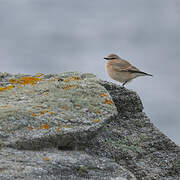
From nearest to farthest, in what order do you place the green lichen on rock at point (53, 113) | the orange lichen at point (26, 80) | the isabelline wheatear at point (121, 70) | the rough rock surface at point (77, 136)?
the rough rock surface at point (77, 136) → the green lichen on rock at point (53, 113) → the orange lichen at point (26, 80) → the isabelline wheatear at point (121, 70)

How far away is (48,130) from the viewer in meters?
7.35

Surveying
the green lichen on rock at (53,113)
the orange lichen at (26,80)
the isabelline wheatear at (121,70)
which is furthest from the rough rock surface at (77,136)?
the isabelline wheatear at (121,70)

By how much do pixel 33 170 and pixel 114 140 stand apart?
2554mm

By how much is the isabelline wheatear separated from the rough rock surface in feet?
16.3

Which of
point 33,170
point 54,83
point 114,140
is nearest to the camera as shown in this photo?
Answer: point 33,170

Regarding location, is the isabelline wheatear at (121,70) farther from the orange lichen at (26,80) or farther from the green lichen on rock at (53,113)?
the green lichen on rock at (53,113)

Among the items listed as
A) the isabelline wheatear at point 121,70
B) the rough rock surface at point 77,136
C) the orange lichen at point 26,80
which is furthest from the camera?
the isabelline wheatear at point 121,70

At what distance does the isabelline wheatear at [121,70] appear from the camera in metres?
14.8

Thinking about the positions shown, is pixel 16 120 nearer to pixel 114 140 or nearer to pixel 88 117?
pixel 88 117

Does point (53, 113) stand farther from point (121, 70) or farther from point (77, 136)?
point (121, 70)

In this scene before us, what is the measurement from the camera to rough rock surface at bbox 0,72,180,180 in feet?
22.7

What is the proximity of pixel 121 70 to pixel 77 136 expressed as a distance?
300 inches

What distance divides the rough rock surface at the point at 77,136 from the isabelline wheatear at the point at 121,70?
497 cm

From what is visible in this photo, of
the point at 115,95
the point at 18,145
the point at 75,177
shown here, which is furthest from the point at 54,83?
the point at 75,177
